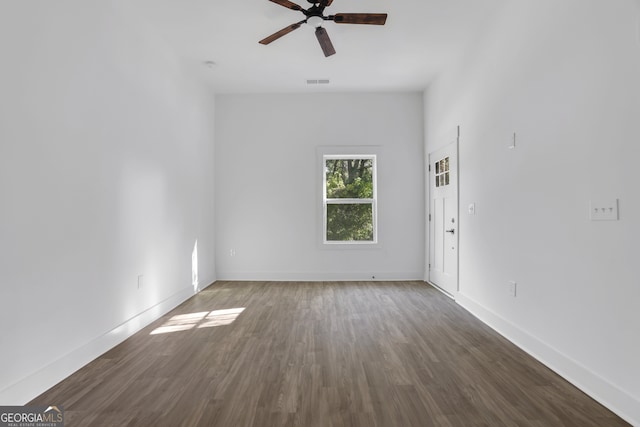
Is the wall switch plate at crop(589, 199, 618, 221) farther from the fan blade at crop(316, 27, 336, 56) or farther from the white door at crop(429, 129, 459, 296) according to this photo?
the fan blade at crop(316, 27, 336, 56)

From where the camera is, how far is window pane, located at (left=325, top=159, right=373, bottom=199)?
5.72 m

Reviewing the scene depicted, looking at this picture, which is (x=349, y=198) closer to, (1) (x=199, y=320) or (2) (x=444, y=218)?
(2) (x=444, y=218)

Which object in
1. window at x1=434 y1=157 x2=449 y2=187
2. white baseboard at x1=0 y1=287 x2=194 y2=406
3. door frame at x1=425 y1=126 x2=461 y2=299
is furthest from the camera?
window at x1=434 y1=157 x2=449 y2=187

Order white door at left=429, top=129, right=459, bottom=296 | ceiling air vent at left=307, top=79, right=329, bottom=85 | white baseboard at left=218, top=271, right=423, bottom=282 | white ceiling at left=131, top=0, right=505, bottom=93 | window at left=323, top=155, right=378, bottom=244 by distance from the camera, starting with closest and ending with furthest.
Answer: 1. white ceiling at left=131, top=0, right=505, bottom=93
2. white door at left=429, top=129, right=459, bottom=296
3. ceiling air vent at left=307, top=79, right=329, bottom=85
4. white baseboard at left=218, top=271, right=423, bottom=282
5. window at left=323, top=155, right=378, bottom=244

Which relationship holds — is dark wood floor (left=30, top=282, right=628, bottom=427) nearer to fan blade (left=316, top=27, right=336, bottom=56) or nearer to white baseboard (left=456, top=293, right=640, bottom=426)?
white baseboard (left=456, top=293, right=640, bottom=426)

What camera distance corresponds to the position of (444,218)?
478 cm

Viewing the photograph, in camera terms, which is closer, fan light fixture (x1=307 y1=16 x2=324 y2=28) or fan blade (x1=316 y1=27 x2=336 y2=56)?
fan light fixture (x1=307 y1=16 x2=324 y2=28)

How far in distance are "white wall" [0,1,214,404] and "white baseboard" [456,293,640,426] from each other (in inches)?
128

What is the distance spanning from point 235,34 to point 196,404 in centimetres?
348

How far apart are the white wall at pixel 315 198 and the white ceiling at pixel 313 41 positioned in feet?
1.43

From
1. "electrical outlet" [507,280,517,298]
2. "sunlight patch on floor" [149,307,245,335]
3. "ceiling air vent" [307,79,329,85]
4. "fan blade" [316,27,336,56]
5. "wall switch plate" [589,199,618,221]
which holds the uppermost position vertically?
"ceiling air vent" [307,79,329,85]

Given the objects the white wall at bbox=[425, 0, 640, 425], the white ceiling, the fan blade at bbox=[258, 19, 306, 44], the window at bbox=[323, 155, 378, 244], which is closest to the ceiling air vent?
the white ceiling

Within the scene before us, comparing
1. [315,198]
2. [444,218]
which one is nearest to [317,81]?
[315,198]

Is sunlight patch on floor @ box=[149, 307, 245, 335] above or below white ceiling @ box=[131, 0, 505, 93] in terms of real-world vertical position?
below
